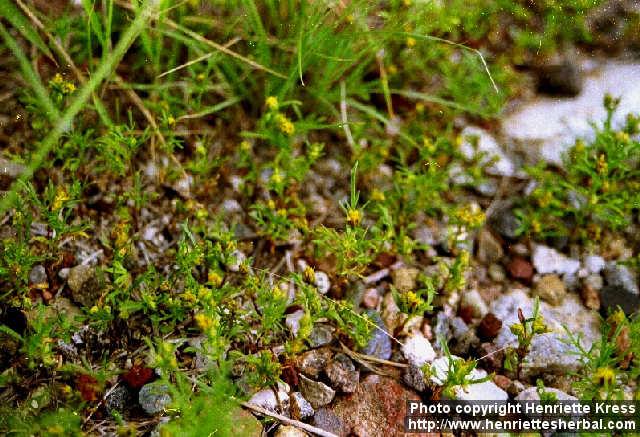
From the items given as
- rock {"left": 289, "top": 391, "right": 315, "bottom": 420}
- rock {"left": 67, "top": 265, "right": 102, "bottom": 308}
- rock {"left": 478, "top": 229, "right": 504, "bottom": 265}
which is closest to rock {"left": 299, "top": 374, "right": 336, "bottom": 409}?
rock {"left": 289, "top": 391, "right": 315, "bottom": 420}

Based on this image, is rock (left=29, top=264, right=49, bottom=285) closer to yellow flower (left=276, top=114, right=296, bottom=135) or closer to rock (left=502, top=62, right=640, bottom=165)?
yellow flower (left=276, top=114, right=296, bottom=135)

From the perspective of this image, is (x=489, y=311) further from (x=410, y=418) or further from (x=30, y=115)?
(x=30, y=115)

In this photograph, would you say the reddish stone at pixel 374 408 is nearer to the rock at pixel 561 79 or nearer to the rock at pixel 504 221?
the rock at pixel 504 221

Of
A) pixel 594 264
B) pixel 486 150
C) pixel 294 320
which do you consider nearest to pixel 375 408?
pixel 294 320

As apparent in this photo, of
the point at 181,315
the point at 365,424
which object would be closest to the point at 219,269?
the point at 181,315

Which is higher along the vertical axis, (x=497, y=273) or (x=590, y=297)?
(x=497, y=273)

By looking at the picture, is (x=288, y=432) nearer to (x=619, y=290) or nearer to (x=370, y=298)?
(x=370, y=298)
